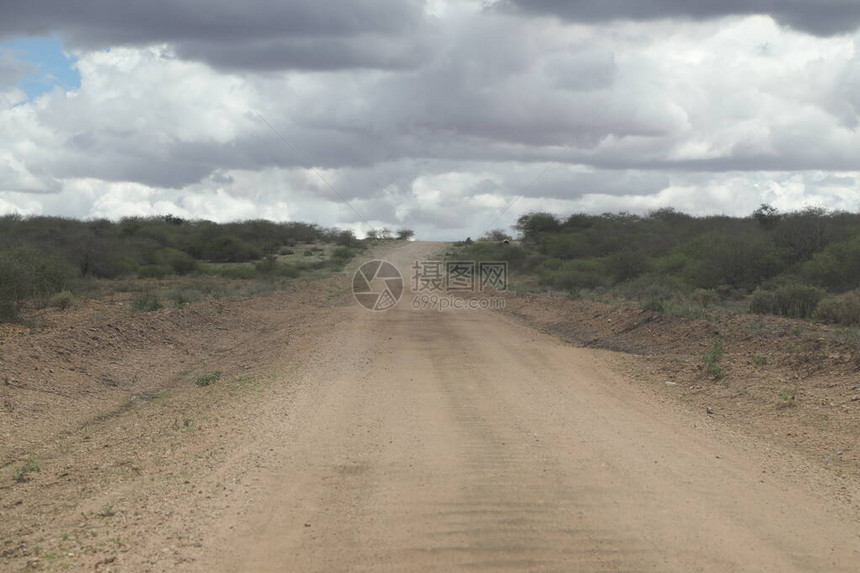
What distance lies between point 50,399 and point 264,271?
38689 millimetres

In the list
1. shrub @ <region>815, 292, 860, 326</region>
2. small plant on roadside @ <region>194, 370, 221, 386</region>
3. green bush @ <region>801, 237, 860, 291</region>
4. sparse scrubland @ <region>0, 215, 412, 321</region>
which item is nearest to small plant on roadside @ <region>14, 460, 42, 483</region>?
small plant on roadside @ <region>194, 370, 221, 386</region>

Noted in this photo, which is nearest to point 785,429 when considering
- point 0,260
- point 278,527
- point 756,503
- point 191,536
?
point 756,503

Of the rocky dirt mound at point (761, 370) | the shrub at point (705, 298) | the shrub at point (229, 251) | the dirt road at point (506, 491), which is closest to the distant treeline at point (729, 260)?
the shrub at point (705, 298)

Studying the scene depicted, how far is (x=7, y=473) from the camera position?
298 inches

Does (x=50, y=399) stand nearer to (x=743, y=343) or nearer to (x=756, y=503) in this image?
(x=756, y=503)

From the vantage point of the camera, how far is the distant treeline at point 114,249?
23289 mm

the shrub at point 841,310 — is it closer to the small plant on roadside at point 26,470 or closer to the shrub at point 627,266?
the small plant on roadside at point 26,470

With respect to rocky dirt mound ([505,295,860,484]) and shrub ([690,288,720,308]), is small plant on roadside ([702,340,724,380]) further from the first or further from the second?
shrub ([690,288,720,308])

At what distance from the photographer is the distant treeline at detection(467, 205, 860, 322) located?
2677cm

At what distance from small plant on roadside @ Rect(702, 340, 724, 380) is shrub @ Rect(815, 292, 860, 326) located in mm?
5005

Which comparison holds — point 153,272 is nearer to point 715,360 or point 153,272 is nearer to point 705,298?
point 705,298

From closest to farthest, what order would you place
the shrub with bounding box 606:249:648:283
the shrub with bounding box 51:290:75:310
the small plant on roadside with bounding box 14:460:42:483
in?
the small plant on roadside with bounding box 14:460:42:483 → the shrub with bounding box 51:290:75:310 → the shrub with bounding box 606:249:648:283

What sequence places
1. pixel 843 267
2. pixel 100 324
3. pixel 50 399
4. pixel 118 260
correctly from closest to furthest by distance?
pixel 50 399 < pixel 100 324 < pixel 843 267 < pixel 118 260

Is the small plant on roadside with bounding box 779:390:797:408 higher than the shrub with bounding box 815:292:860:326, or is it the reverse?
the shrub with bounding box 815:292:860:326
